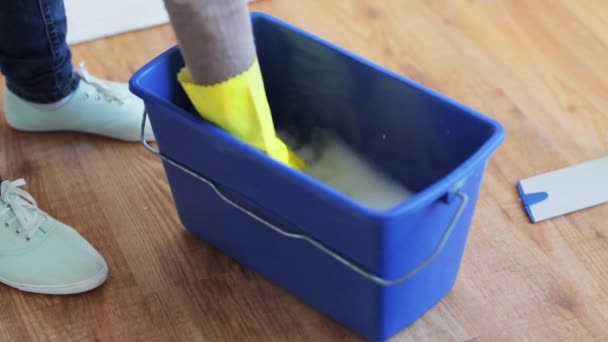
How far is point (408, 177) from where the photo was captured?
0.83 meters

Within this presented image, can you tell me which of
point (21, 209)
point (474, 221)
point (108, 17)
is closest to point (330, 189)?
point (474, 221)

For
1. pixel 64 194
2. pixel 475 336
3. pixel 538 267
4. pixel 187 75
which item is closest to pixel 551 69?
pixel 538 267

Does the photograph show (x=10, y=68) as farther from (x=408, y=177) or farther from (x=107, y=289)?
(x=408, y=177)

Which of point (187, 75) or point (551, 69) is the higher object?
point (187, 75)

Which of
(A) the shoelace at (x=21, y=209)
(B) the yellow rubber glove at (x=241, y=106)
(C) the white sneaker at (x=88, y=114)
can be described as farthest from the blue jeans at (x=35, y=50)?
(B) the yellow rubber glove at (x=241, y=106)

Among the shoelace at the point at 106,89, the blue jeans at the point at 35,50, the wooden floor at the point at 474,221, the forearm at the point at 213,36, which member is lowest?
the wooden floor at the point at 474,221

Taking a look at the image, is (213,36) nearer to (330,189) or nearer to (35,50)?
(330,189)

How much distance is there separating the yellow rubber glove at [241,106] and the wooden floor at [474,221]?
0.20m

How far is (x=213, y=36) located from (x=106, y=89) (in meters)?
0.45

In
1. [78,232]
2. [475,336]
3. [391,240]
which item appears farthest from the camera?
[78,232]

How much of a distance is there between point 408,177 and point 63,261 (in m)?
0.41

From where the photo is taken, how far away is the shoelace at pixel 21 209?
0.88 m

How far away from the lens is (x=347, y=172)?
0.85 m

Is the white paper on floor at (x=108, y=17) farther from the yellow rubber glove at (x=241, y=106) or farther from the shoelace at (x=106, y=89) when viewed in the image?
the yellow rubber glove at (x=241, y=106)
